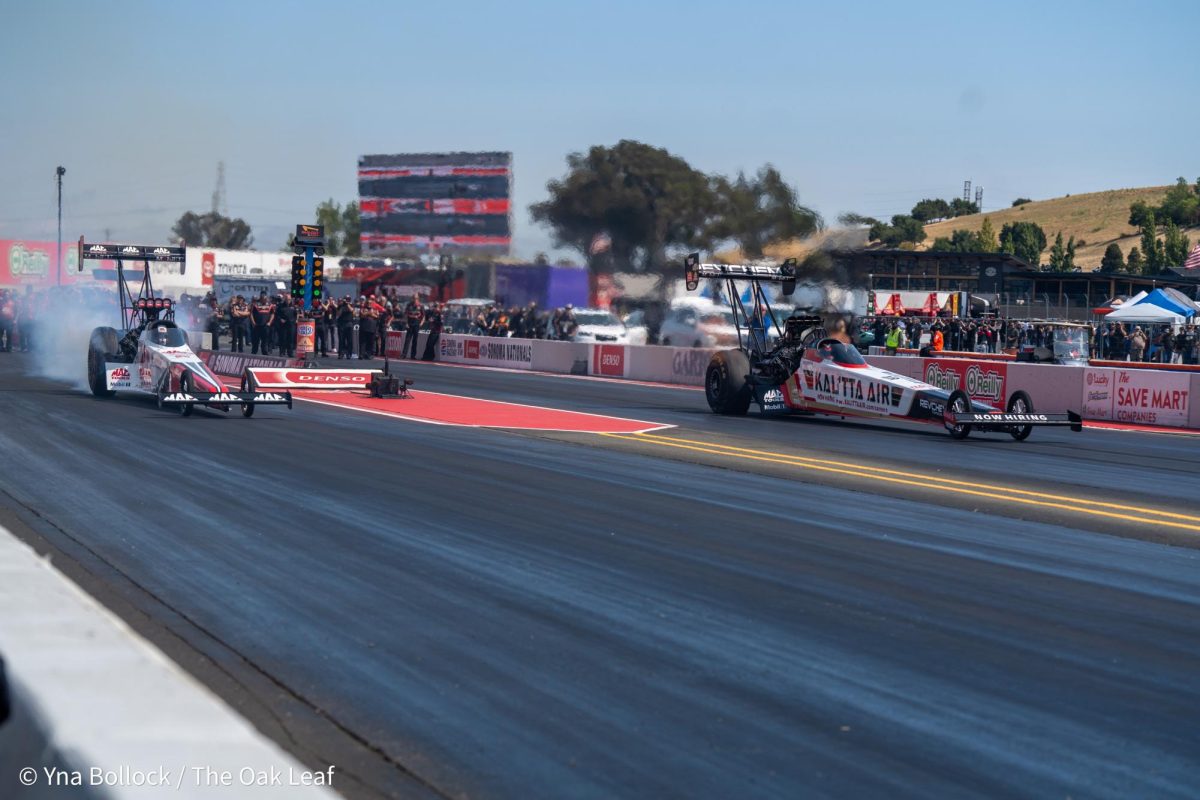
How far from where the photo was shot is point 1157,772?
480cm

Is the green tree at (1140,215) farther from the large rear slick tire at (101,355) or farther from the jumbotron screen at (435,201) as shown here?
the large rear slick tire at (101,355)

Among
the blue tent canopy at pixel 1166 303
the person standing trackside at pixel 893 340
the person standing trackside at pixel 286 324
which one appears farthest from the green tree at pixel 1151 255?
the person standing trackside at pixel 286 324

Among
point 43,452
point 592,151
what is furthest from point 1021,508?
point 592,151

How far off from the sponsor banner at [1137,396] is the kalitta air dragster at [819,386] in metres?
4.64

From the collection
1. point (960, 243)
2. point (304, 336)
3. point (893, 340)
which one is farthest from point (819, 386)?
point (960, 243)

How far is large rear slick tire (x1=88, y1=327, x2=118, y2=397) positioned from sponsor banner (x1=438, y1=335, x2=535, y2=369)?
18.6 metres

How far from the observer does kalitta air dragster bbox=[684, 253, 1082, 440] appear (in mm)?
18000

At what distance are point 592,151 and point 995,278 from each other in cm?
2969

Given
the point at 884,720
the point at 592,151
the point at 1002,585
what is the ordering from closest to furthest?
the point at 884,720, the point at 1002,585, the point at 592,151

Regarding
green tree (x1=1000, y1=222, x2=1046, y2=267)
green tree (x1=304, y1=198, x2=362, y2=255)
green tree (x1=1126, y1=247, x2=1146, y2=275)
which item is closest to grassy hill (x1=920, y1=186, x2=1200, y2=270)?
green tree (x1=1000, y1=222, x2=1046, y2=267)

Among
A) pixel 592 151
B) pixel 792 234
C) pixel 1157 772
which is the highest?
pixel 592 151

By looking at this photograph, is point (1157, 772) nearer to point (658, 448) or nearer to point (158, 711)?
point (158, 711)

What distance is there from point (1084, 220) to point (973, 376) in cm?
12373

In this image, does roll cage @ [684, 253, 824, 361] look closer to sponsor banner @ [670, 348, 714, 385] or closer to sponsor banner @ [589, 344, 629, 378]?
sponsor banner @ [670, 348, 714, 385]
